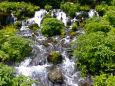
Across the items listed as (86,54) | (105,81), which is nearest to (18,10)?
(86,54)

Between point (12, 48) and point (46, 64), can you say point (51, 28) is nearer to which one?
point (46, 64)

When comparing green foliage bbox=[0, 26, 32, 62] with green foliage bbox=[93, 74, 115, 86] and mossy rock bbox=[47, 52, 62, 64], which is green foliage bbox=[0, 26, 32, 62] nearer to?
mossy rock bbox=[47, 52, 62, 64]

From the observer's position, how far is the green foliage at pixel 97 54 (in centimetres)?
577

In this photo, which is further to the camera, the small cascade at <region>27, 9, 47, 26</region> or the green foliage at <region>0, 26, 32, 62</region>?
the small cascade at <region>27, 9, 47, 26</region>

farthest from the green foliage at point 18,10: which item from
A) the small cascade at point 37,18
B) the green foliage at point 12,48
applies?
the green foliage at point 12,48

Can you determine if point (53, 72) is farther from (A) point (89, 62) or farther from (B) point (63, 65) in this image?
(A) point (89, 62)

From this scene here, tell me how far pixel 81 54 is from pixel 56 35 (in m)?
5.60

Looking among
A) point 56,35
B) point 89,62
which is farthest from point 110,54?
point 56,35

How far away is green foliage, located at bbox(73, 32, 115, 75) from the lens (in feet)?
18.9

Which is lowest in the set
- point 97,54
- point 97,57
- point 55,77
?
point 55,77

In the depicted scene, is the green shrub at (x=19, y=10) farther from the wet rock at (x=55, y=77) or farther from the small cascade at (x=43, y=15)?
the wet rock at (x=55, y=77)

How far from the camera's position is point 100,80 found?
520 centimetres

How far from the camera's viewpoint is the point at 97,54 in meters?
5.89

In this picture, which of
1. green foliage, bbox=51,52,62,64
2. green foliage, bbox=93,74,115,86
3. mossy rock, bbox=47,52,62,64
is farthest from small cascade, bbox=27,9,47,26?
green foliage, bbox=93,74,115,86
